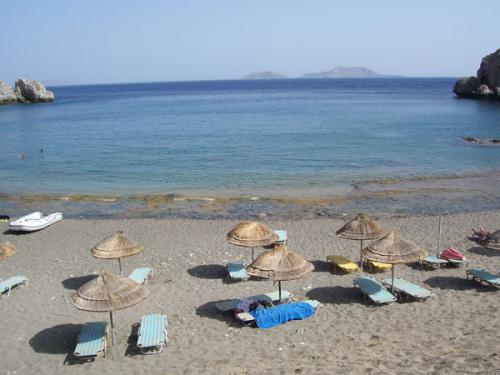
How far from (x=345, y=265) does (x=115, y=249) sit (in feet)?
23.9

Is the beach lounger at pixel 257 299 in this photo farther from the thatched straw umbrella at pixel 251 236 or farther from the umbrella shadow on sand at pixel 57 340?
the umbrella shadow on sand at pixel 57 340

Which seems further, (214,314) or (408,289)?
(408,289)

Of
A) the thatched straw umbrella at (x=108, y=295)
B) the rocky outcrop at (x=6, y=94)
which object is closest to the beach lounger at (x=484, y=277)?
the thatched straw umbrella at (x=108, y=295)

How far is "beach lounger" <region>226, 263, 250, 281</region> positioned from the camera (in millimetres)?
15383

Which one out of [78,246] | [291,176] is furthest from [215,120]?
[78,246]

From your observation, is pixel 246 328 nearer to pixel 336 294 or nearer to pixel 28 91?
pixel 336 294

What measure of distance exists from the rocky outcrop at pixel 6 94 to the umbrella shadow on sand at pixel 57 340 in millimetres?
106377

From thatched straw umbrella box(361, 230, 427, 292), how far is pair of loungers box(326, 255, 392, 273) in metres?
1.97

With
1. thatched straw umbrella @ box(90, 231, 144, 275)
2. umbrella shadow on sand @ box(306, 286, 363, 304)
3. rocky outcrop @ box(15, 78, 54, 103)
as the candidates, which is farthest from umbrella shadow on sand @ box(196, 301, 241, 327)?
rocky outcrop @ box(15, 78, 54, 103)

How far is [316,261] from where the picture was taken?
1706cm

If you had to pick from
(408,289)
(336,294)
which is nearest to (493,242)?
(408,289)

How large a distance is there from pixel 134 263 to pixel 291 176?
1701 cm

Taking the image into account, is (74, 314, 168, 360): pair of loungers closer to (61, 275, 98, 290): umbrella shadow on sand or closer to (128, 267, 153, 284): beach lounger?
(128, 267, 153, 284): beach lounger

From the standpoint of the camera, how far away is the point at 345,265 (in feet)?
51.8
